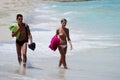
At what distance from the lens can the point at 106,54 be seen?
48.9 ft

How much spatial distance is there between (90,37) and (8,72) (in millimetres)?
10217

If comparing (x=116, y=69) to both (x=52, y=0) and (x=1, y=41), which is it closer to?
(x=1, y=41)

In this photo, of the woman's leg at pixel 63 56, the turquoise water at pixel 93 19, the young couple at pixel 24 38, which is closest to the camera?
the young couple at pixel 24 38

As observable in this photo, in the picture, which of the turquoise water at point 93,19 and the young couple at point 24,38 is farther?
the turquoise water at point 93,19

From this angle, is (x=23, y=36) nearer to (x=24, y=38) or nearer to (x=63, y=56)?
(x=24, y=38)

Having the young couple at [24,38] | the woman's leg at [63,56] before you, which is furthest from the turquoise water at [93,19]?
the young couple at [24,38]

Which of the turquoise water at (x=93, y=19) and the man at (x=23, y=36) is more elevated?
the man at (x=23, y=36)

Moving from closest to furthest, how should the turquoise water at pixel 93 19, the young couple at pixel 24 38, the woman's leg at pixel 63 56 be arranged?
the young couple at pixel 24 38, the woman's leg at pixel 63 56, the turquoise water at pixel 93 19

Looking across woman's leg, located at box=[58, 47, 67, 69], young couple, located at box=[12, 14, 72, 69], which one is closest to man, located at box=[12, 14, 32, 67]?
young couple, located at box=[12, 14, 72, 69]

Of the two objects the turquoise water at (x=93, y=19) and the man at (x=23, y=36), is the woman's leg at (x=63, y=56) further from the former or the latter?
the turquoise water at (x=93, y=19)

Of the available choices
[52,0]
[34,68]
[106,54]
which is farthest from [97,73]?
[52,0]

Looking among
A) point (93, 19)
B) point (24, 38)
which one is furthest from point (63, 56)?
point (93, 19)

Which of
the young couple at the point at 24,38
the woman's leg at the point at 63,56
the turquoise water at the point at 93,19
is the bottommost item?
the turquoise water at the point at 93,19

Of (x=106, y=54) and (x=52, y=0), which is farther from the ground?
(x=106, y=54)
